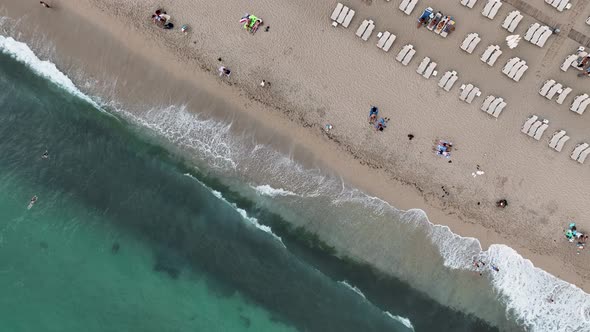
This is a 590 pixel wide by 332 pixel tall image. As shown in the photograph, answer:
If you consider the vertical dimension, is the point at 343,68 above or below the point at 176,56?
above

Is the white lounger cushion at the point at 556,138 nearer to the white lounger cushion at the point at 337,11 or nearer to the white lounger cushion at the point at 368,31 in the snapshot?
the white lounger cushion at the point at 368,31

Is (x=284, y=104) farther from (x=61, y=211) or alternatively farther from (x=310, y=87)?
(x=61, y=211)

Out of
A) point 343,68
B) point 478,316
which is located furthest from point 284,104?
point 478,316

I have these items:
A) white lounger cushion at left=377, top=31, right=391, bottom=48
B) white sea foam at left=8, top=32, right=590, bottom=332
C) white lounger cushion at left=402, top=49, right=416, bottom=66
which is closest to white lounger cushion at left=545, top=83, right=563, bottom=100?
white lounger cushion at left=402, top=49, right=416, bottom=66

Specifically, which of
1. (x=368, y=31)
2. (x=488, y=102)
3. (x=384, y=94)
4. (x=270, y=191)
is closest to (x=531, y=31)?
(x=488, y=102)

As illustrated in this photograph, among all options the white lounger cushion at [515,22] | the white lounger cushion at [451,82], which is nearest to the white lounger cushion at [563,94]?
the white lounger cushion at [515,22]

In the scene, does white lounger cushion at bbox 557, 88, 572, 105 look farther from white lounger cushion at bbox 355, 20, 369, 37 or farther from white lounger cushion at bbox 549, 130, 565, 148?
white lounger cushion at bbox 355, 20, 369, 37
